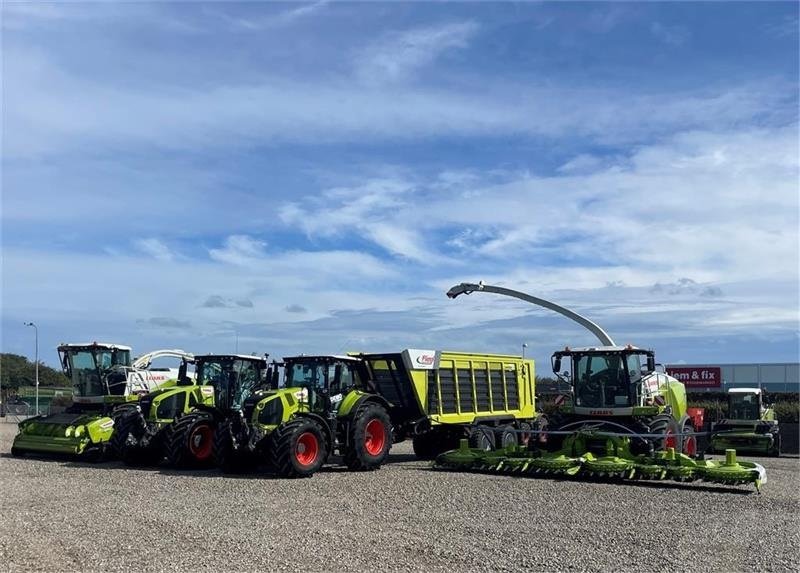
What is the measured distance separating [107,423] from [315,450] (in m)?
6.60

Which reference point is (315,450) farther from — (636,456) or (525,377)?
(525,377)

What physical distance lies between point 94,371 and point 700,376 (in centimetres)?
3582

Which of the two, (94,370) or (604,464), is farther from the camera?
(94,370)

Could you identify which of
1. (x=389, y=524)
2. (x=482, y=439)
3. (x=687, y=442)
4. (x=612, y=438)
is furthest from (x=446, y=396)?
(x=389, y=524)

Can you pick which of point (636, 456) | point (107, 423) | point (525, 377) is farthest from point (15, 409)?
point (636, 456)

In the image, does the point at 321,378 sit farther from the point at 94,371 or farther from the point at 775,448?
the point at 775,448

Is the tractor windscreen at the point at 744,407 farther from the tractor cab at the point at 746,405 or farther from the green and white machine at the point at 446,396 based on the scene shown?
the green and white machine at the point at 446,396

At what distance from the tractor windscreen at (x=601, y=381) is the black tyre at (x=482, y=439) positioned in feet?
7.24

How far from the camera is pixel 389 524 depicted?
34.9ft

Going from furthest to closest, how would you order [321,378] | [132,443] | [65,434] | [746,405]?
[746,405] → [65,434] → [132,443] → [321,378]

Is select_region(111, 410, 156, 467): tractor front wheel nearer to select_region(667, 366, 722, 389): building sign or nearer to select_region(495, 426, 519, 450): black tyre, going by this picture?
select_region(495, 426, 519, 450): black tyre

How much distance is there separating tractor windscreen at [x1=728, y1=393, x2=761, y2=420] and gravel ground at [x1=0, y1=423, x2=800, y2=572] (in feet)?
40.8

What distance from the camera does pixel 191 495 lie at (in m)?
13.2

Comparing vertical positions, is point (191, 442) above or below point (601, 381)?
below
